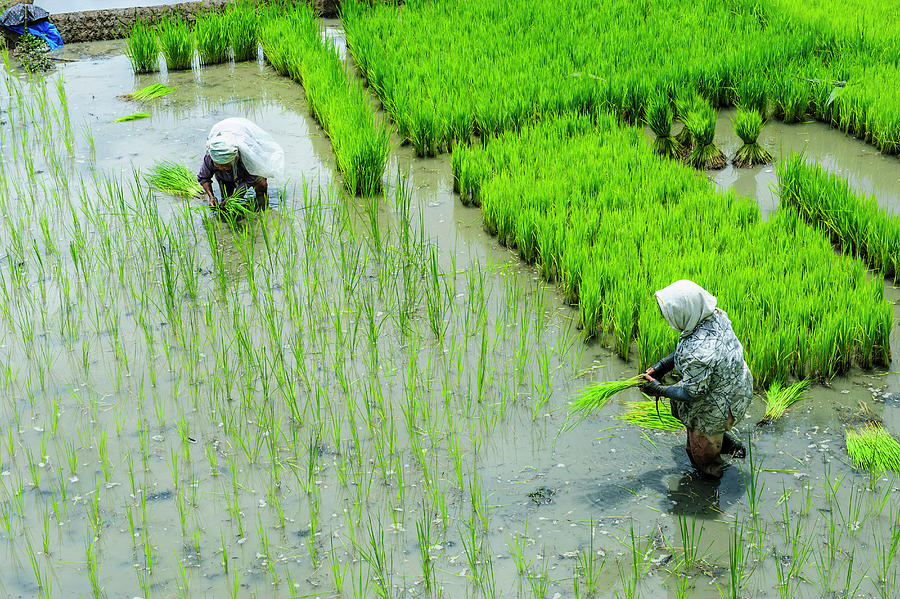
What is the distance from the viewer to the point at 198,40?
26.8 ft

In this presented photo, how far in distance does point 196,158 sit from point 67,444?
3.01 meters

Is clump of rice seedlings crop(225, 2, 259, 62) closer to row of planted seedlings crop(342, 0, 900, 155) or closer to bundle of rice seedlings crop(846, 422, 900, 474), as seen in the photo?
row of planted seedlings crop(342, 0, 900, 155)

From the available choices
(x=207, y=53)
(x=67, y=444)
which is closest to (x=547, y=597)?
(x=67, y=444)

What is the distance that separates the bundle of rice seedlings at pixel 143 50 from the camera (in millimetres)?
7945

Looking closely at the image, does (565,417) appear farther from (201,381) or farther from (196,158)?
(196,158)

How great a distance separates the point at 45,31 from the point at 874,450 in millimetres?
7925

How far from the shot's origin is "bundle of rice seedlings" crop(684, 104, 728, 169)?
5922 millimetres

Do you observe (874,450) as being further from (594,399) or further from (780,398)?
(594,399)

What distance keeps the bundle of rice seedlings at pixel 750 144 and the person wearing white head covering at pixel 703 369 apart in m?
3.10

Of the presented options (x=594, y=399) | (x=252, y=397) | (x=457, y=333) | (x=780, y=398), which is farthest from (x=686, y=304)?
(x=252, y=397)

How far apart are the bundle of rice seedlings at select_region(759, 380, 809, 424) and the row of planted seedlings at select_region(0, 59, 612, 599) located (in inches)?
33.8

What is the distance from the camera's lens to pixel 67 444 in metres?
3.60

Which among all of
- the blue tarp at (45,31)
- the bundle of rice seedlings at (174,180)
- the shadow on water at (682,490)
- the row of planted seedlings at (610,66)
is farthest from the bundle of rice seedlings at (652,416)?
the blue tarp at (45,31)

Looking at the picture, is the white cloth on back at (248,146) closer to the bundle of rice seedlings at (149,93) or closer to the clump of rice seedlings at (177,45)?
the bundle of rice seedlings at (149,93)
